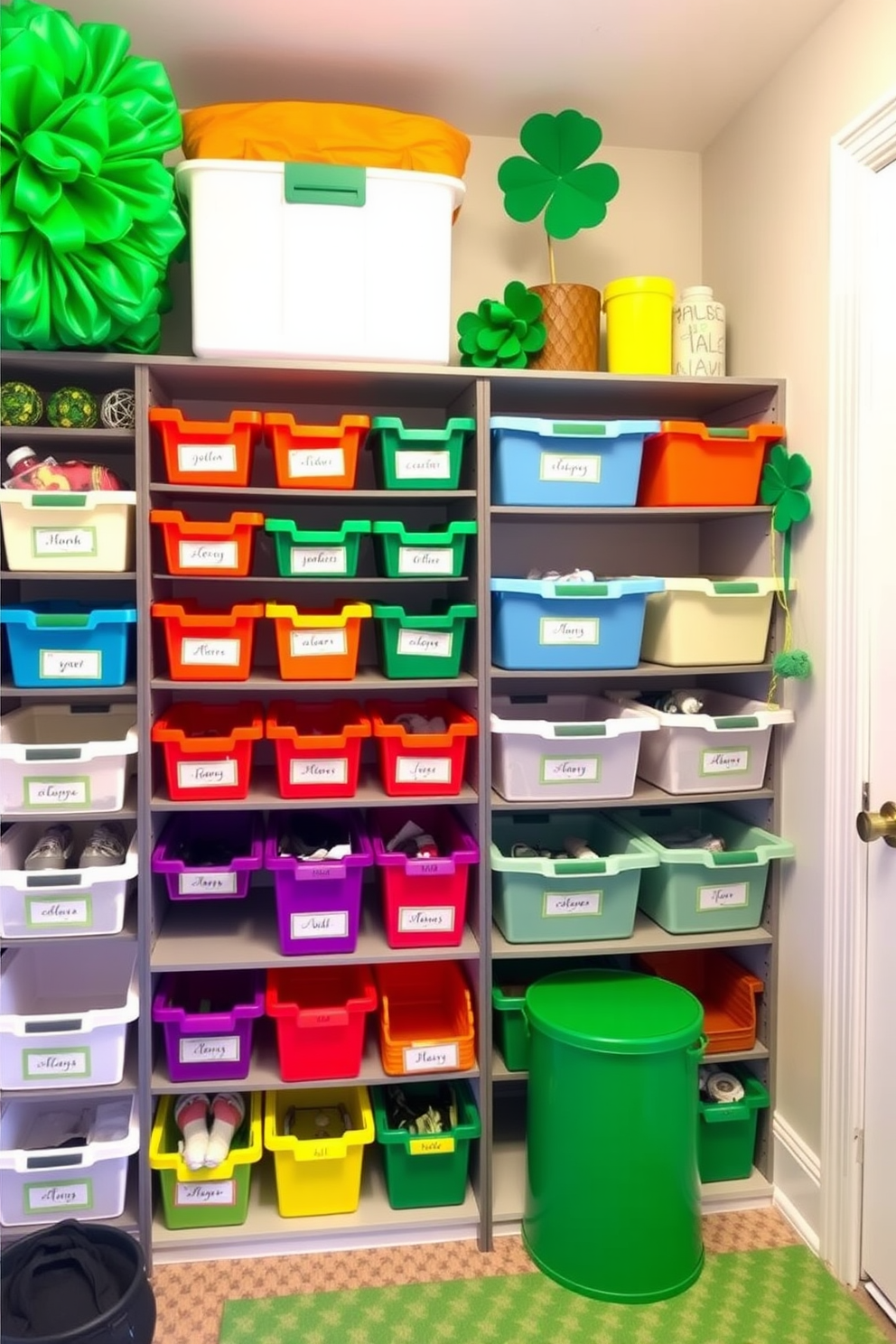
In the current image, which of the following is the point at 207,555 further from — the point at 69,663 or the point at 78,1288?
the point at 78,1288

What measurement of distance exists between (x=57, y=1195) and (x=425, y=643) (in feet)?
4.30

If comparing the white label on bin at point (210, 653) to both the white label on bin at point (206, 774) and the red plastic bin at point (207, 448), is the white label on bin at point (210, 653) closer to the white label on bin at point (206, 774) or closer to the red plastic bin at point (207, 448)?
the white label on bin at point (206, 774)

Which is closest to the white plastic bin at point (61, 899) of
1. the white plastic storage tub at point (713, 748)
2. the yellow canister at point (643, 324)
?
the white plastic storage tub at point (713, 748)

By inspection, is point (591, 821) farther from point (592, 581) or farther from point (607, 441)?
point (607, 441)

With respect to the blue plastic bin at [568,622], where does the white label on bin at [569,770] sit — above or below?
below

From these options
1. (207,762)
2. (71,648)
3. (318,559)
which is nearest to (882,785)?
(318,559)

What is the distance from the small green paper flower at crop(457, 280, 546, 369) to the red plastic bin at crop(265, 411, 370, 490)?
30 centimetres

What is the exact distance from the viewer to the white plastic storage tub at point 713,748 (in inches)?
81.6

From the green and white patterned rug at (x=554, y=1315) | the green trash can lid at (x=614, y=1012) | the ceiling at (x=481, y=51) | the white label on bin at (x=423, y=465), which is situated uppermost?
the ceiling at (x=481, y=51)

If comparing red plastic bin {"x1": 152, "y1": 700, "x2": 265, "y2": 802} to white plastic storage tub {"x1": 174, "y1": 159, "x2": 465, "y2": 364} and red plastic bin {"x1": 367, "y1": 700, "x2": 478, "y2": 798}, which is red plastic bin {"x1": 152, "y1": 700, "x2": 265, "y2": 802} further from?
white plastic storage tub {"x1": 174, "y1": 159, "x2": 465, "y2": 364}

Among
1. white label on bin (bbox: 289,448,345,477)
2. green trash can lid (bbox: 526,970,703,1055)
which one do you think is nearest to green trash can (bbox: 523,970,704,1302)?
green trash can lid (bbox: 526,970,703,1055)

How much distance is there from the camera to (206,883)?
1992 millimetres

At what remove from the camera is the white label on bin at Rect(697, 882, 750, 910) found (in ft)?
7.04

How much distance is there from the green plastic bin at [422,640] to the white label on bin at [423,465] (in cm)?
26
